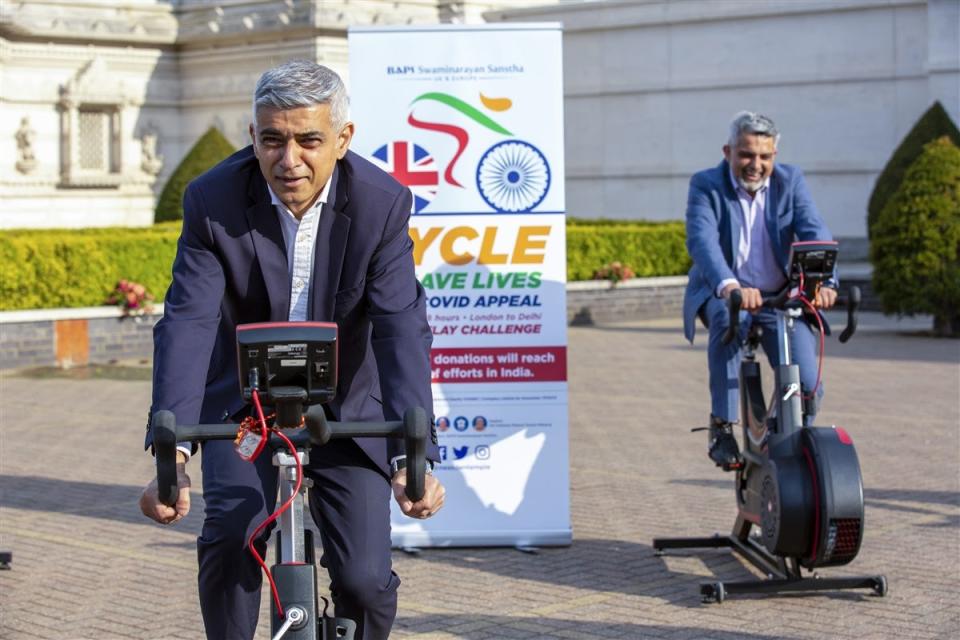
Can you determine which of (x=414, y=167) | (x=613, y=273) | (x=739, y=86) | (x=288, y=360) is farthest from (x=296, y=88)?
(x=739, y=86)

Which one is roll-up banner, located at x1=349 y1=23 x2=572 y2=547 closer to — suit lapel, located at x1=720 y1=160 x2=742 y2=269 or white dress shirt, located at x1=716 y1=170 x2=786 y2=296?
suit lapel, located at x1=720 y1=160 x2=742 y2=269

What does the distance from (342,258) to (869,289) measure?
63.8ft

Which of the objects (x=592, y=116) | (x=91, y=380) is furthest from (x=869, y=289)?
(x=91, y=380)

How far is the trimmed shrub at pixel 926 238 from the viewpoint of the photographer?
61.9 feet

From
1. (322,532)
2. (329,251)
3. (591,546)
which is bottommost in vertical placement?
(591,546)

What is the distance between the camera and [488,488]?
27.4 ft

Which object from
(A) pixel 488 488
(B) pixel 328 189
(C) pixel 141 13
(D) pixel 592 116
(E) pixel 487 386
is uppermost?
(C) pixel 141 13

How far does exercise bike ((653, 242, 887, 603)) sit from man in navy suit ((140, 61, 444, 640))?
2802mm

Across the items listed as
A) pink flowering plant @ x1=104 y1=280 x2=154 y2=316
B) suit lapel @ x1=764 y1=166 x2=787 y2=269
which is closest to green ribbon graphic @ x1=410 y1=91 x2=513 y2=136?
suit lapel @ x1=764 y1=166 x2=787 y2=269

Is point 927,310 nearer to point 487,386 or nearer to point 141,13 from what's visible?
point 487,386

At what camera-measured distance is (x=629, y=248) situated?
23.2m

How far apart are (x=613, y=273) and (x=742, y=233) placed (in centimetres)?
1479

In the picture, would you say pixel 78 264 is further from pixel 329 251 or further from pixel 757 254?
pixel 329 251

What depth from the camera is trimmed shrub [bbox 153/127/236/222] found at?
87.9 feet
